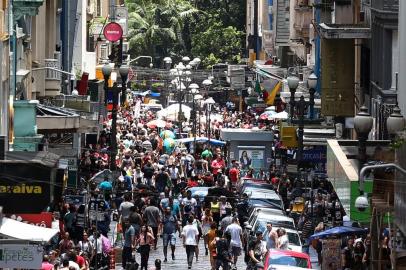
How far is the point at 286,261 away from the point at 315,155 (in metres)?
17.7

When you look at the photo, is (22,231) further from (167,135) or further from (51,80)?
(167,135)

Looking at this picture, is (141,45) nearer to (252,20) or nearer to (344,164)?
(252,20)

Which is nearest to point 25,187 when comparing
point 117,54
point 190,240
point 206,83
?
point 190,240

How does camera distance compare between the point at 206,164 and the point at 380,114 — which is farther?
the point at 206,164

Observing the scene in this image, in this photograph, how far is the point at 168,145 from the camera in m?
68.1

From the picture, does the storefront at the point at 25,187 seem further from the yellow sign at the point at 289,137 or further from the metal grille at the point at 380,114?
the yellow sign at the point at 289,137

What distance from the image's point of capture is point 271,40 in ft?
320

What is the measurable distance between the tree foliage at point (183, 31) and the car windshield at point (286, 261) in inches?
3453

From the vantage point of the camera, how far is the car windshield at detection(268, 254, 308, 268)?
32.7 m

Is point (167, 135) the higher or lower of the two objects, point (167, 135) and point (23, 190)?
the lower

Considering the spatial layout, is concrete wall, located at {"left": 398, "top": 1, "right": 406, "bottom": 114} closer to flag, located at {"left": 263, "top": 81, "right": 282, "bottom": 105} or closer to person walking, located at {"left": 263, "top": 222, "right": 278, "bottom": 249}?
person walking, located at {"left": 263, "top": 222, "right": 278, "bottom": 249}

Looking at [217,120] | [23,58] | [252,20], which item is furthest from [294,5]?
[252,20]

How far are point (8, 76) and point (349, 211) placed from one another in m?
13.6

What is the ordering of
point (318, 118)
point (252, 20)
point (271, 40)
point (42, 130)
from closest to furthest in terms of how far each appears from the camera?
point (42, 130)
point (318, 118)
point (271, 40)
point (252, 20)
